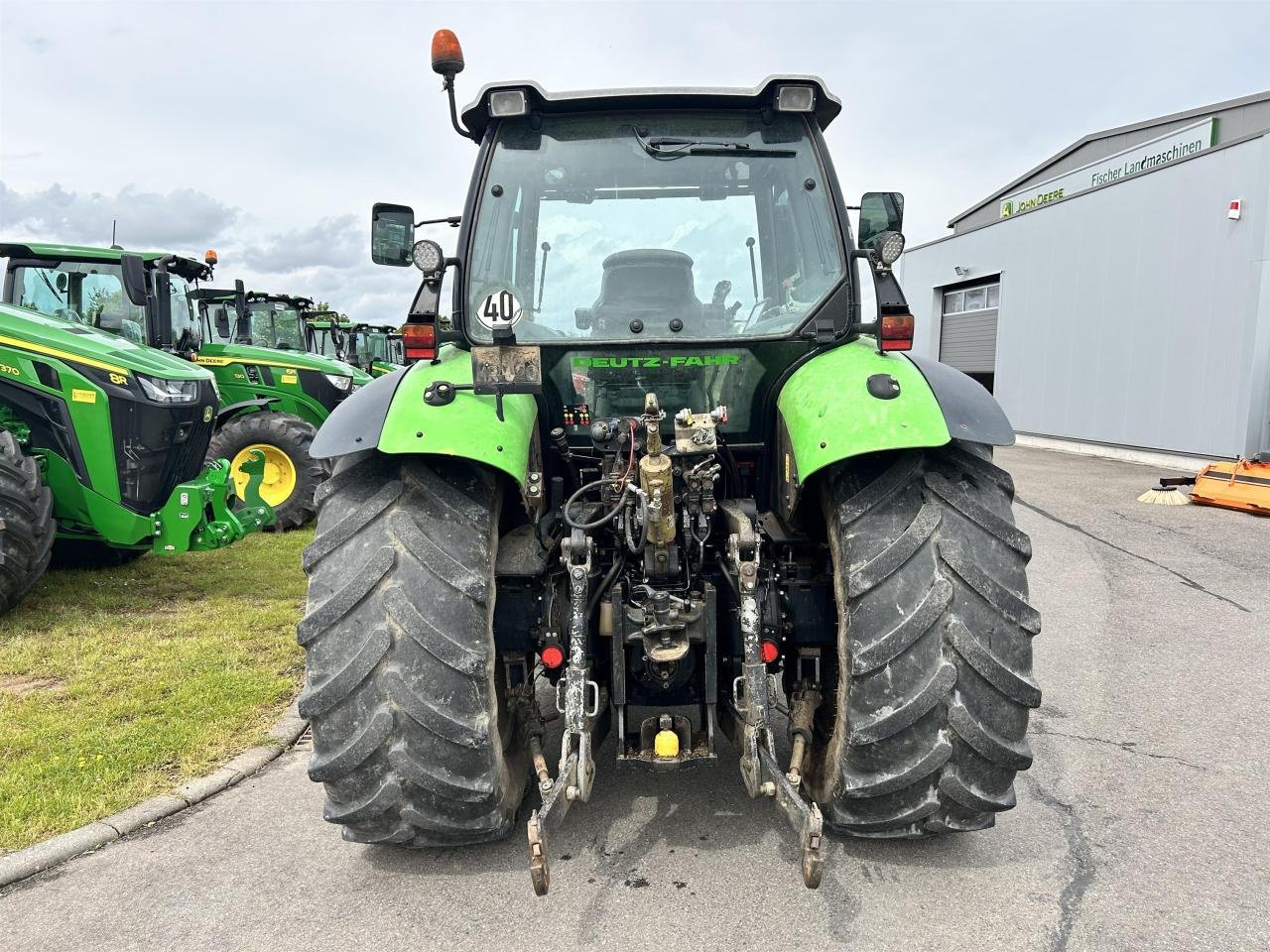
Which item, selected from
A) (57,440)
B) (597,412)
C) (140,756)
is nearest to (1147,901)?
(597,412)

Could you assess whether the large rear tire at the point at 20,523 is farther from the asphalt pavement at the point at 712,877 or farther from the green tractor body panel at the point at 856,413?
the green tractor body panel at the point at 856,413

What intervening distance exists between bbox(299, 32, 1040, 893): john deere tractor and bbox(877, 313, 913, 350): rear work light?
0.01 metres

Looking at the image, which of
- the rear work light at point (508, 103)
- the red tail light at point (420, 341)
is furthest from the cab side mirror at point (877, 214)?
the red tail light at point (420, 341)

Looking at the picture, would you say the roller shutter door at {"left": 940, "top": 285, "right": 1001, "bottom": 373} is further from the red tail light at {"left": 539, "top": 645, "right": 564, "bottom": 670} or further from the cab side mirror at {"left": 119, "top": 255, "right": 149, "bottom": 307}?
the red tail light at {"left": 539, "top": 645, "right": 564, "bottom": 670}

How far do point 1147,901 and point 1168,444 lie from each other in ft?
47.8

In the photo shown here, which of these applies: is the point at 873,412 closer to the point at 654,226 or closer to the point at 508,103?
the point at 654,226

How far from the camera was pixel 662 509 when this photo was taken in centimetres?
265

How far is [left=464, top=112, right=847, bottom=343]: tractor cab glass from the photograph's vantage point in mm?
3258

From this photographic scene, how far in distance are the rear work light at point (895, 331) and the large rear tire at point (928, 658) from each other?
19.4 inches

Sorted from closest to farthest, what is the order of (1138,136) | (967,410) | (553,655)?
(967,410) < (553,655) < (1138,136)

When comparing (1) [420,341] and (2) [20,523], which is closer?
(1) [420,341]

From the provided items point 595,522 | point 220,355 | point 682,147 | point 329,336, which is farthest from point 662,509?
point 329,336

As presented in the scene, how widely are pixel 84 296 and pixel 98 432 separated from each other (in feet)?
7.75

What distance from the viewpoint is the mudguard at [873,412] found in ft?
8.57
